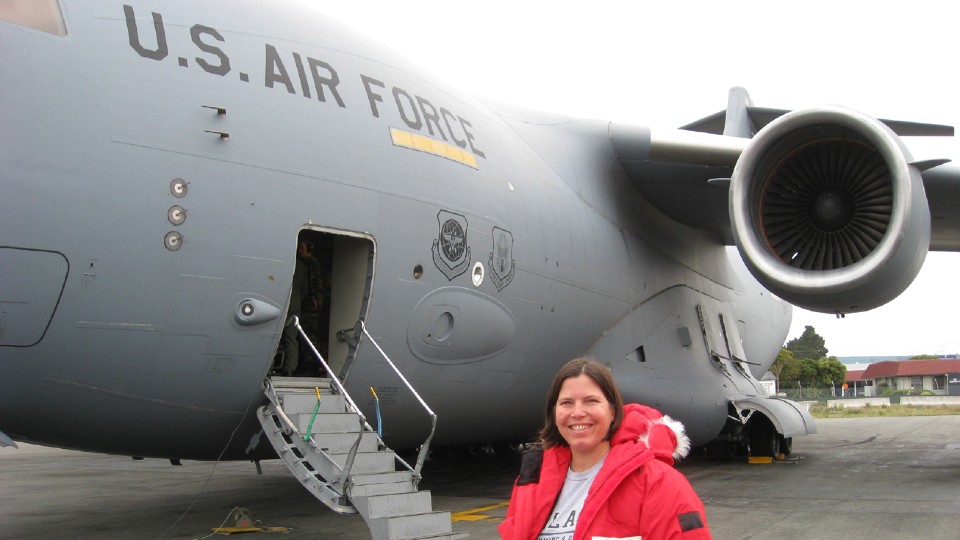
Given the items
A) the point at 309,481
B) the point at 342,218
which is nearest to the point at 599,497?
the point at 309,481

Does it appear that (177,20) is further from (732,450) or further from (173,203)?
(732,450)

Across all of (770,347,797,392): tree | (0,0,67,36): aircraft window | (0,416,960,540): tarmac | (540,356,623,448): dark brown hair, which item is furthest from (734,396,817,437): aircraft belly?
(770,347,797,392): tree

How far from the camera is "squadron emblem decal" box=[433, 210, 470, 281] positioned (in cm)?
721

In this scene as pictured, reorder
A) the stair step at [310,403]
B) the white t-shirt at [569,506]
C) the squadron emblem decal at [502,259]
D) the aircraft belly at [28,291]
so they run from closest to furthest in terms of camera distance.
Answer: the white t-shirt at [569,506] → the aircraft belly at [28,291] → the stair step at [310,403] → the squadron emblem decal at [502,259]

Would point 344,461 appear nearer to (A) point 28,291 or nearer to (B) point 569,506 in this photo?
(A) point 28,291

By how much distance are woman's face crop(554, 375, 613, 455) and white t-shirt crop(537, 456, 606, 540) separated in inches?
2.6

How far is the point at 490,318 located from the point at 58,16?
4209 mm

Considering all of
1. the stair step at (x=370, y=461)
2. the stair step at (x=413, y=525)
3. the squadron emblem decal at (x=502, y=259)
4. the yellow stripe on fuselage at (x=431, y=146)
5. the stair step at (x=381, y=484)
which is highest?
the yellow stripe on fuselage at (x=431, y=146)

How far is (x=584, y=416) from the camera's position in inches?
91.5

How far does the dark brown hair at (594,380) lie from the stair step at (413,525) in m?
2.89

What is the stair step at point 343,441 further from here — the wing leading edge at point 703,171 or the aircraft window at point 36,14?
the wing leading edge at point 703,171

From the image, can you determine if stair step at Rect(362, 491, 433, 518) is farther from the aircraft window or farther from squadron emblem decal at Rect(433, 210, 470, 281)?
Answer: the aircraft window

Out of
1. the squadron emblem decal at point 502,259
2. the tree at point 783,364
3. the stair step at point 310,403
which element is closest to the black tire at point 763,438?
the squadron emblem decal at point 502,259

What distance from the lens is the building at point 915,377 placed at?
81375 mm
